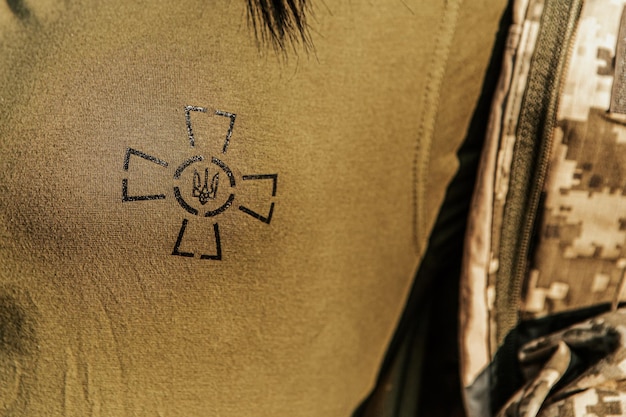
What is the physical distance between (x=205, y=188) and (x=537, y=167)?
33 centimetres

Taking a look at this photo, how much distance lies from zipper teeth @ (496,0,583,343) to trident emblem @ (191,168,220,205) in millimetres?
308

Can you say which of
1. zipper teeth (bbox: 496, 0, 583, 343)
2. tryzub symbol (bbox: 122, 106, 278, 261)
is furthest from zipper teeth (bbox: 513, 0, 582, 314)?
tryzub symbol (bbox: 122, 106, 278, 261)

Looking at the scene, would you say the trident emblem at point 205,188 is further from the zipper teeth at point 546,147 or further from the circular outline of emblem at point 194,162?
the zipper teeth at point 546,147

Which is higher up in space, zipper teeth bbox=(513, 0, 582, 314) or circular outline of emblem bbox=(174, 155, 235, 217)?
zipper teeth bbox=(513, 0, 582, 314)

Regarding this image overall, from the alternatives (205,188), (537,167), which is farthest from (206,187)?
(537,167)

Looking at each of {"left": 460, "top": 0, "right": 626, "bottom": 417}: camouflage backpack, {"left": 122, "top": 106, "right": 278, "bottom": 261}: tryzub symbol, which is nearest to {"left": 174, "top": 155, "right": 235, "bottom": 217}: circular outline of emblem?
{"left": 122, "top": 106, "right": 278, "bottom": 261}: tryzub symbol

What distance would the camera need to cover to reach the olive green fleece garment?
0.51 m

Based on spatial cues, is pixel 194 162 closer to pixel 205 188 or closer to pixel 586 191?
pixel 205 188

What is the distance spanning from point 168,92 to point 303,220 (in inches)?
6.8

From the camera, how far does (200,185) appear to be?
53cm

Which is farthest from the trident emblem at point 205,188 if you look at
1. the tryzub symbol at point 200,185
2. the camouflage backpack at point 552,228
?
the camouflage backpack at point 552,228

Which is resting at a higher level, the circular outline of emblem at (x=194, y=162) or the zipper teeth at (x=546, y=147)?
the zipper teeth at (x=546, y=147)

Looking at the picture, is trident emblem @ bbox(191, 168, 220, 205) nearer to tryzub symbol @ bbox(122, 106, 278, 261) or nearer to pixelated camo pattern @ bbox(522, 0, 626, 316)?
tryzub symbol @ bbox(122, 106, 278, 261)

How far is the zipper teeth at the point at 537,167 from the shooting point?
1.87 feet
